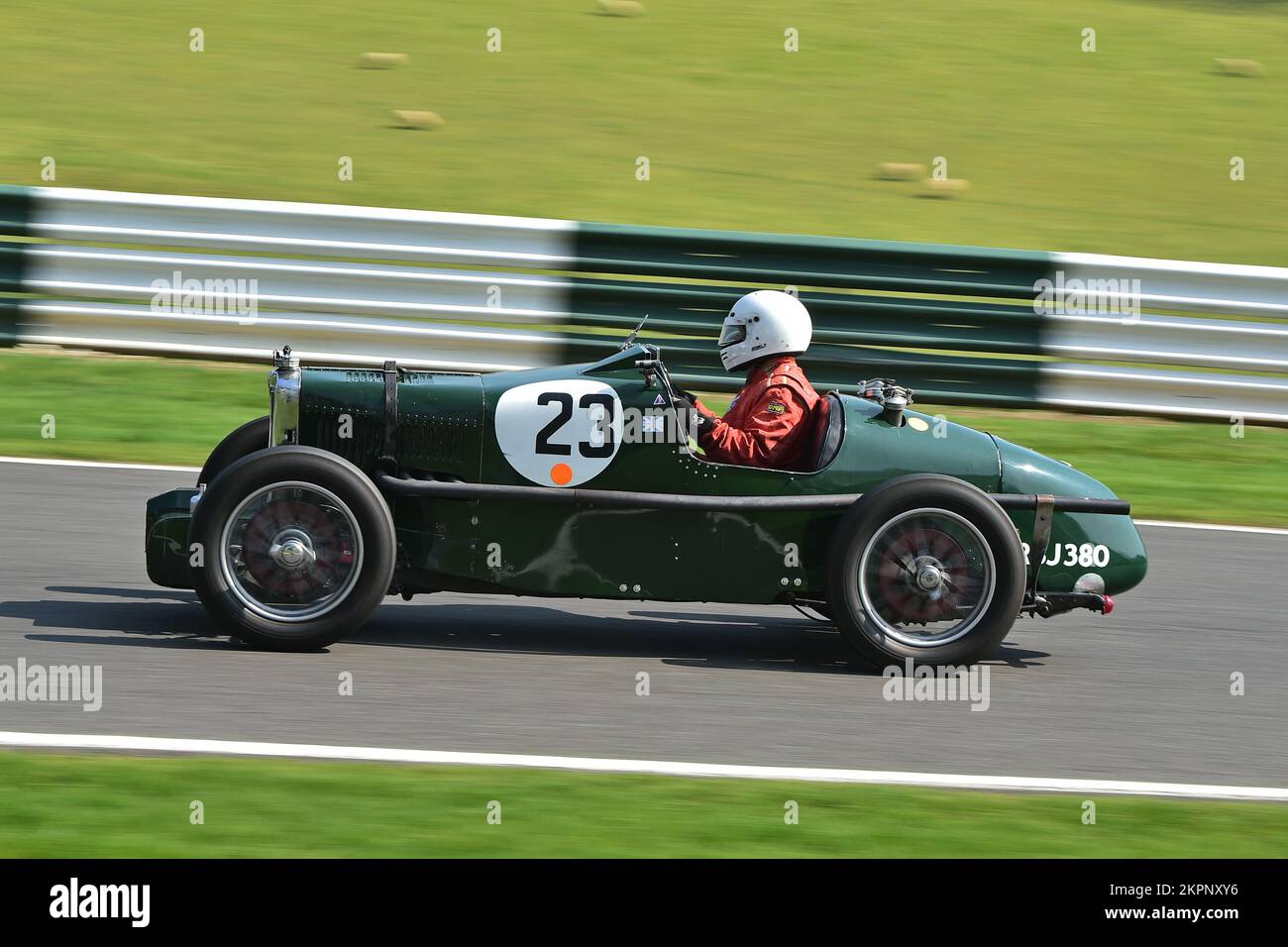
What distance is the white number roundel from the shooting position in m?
6.37

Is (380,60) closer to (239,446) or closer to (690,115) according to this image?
(690,115)

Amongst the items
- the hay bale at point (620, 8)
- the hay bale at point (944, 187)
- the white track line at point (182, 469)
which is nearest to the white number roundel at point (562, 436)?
the white track line at point (182, 469)

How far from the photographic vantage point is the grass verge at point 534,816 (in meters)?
4.56

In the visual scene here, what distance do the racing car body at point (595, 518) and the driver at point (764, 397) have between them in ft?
0.31

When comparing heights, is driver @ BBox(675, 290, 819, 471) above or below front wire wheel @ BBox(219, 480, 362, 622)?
above

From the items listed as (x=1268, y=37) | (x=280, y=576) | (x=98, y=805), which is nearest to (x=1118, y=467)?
(x=280, y=576)

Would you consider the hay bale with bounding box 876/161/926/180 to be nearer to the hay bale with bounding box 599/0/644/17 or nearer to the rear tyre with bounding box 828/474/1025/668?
the hay bale with bounding box 599/0/644/17

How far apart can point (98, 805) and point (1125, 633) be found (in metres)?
4.48

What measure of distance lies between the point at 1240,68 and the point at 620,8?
7.60 metres

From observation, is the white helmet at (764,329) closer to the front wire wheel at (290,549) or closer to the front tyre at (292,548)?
the front tyre at (292,548)

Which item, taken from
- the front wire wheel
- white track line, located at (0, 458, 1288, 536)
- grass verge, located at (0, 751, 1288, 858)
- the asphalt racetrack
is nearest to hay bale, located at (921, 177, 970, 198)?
white track line, located at (0, 458, 1288, 536)

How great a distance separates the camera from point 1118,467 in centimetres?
1010

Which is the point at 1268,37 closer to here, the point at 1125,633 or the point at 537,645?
the point at 1125,633

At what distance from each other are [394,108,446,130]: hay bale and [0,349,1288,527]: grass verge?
613cm
